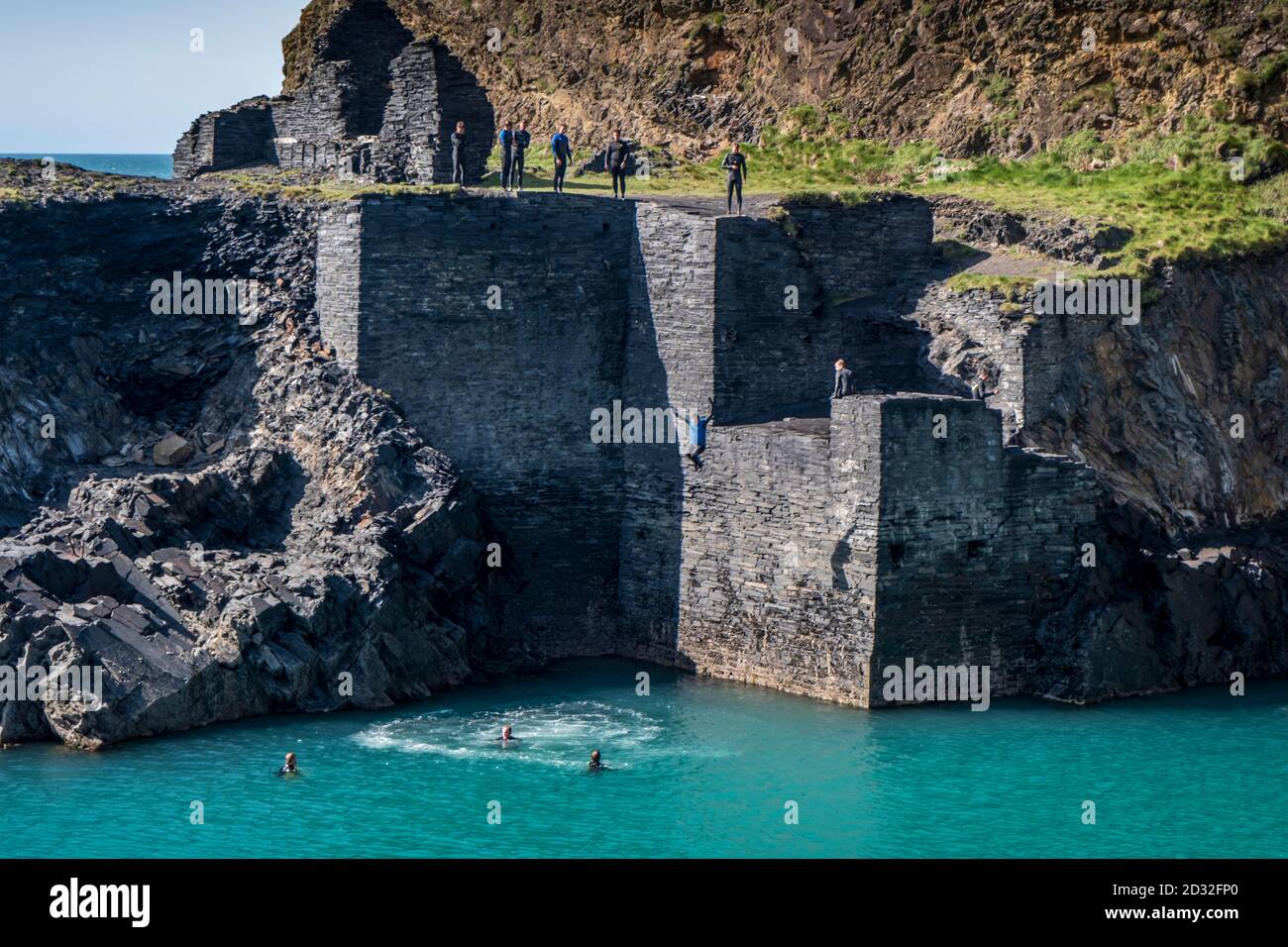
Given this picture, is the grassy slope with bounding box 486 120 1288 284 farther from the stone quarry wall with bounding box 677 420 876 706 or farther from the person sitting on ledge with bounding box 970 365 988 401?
the stone quarry wall with bounding box 677 420 876 706

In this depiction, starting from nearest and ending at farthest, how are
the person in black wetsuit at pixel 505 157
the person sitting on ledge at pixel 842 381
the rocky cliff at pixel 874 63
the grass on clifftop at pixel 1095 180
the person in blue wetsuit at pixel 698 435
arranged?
the person sitting on ledge at pixel 842 381 < the person in blue wetsuit at pixel 698 435 < the person in black wetsuit at pixel 505 157 < the grass on clifftop at pixel 1095 180 < the rocky cliff at pixel 874 63

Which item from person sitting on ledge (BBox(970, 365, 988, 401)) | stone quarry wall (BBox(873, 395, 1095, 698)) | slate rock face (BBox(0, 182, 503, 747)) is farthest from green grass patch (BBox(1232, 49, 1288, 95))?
slate rock face (BBox(0, 182, 503, 747))

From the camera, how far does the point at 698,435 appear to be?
41.2m

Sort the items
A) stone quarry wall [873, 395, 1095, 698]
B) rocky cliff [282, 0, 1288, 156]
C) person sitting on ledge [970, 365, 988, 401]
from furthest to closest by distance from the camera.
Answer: rocky cliff [282, 0, 1288, 156]
person sitting on ledge [970, 365, 988, 401]
stone quarry wall [873, 395, 1095, 698]

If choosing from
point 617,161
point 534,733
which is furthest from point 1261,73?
point 534,733

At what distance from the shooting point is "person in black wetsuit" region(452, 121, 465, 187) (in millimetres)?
44094

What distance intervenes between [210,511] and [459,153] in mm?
7849

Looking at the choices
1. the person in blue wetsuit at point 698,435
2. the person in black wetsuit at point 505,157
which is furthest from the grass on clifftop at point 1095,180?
the person in blue wetsuit at point 698,435

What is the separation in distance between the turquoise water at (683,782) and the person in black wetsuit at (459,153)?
9412 millimetres

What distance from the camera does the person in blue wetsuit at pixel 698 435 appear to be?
41156mm

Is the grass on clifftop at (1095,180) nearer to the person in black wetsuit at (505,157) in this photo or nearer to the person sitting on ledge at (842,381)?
the person in black wetsuit at (505,157)

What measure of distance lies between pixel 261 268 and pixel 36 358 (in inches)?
159

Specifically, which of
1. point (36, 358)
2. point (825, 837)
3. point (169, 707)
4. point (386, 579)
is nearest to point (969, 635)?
point (825, 837)

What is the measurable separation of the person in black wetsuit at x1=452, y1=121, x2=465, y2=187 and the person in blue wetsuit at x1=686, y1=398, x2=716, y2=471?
6235 mm
